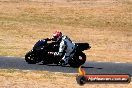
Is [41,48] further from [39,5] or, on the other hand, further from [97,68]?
[39,5]

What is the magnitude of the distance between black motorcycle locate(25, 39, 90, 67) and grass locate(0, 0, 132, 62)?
3.90 meters

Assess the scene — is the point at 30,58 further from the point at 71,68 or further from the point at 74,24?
the point at 74,24

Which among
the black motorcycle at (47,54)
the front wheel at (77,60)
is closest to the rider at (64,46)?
the black motorcycle at (47,54)

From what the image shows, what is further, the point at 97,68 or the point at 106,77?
the point at 97,68

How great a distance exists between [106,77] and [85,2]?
3853 cm

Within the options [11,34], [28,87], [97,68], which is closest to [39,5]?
[11,34]

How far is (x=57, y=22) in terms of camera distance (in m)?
46.3

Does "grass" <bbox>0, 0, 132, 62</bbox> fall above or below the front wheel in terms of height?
below

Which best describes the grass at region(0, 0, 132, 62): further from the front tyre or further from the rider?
the rider

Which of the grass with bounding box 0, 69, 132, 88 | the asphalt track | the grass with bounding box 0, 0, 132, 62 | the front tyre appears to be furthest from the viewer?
the grass with bounding box 0, 0, 132, 62

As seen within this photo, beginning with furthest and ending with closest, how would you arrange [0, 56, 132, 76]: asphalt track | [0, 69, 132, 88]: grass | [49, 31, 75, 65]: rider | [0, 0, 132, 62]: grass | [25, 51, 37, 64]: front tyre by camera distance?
[0, 0, 132, 62]: grass < [25, 51, 37, 64]: front tyre < [49, 31, 75, 65]: rider < [0, 56, 132, 76]: asphalt track < [0, 69, 132, 88]: grass

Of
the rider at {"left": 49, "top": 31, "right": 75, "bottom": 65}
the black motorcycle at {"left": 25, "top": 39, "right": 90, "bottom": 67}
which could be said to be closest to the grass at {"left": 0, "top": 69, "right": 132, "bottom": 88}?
the black motorcycle at {"left": 25, "top": 39, "right": 90, "bottom": 67}

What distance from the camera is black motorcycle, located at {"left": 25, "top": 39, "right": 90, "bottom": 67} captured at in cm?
2298

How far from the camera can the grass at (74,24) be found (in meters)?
32.3
